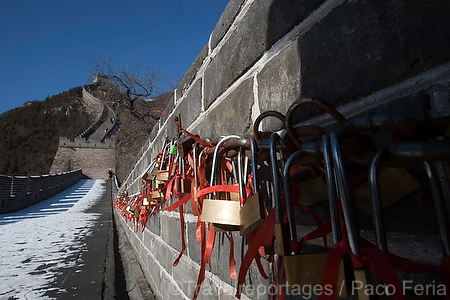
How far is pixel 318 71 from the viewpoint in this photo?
0.68 meters

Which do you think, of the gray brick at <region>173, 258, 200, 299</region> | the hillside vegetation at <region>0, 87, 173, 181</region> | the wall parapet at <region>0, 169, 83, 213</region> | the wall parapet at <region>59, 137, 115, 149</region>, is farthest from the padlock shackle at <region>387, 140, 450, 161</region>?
the wall parapet at <region>59, 137, 115, 149</region>

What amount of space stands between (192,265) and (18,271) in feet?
6.52

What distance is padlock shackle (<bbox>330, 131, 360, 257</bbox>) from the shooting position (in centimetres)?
35

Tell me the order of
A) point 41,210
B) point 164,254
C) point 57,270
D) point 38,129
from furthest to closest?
point 38,129 < point 41,210 < point 57,270 < point 164,254

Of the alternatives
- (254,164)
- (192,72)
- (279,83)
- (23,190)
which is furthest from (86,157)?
(254,164)

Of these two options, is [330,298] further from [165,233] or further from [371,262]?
[165,233]

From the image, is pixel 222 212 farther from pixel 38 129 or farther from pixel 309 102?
pixel 38 129

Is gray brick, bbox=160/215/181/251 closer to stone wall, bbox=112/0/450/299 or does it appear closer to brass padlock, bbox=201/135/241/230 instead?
stone wall, bbox=112/0/450/299

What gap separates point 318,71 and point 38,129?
206 feet

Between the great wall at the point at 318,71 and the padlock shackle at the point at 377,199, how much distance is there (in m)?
0.17

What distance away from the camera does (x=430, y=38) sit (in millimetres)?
455

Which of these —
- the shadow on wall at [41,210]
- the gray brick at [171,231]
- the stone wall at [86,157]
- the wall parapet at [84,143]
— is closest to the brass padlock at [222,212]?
the gray brick at [171,231]

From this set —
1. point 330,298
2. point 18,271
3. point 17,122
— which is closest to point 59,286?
point 18,271

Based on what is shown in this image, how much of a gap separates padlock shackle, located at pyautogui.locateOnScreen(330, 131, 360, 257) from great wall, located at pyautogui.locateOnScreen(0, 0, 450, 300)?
19cm
